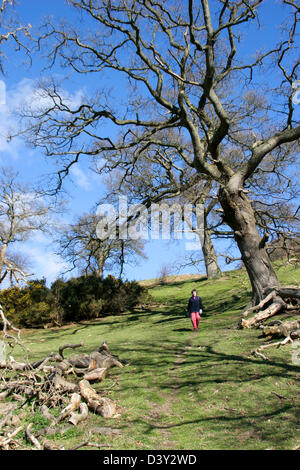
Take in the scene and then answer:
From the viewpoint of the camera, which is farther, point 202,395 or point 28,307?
point 28,307

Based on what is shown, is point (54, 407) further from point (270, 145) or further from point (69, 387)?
point (270, 145)

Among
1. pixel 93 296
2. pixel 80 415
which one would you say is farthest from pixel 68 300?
pixel 80 415

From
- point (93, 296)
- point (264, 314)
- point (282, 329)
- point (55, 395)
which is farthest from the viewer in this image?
point (93, 296)

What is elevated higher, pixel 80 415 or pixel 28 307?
pixel 28 307

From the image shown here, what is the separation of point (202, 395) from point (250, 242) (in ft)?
24.5

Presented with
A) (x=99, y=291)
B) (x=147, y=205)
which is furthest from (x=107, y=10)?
(x=99, y=291)

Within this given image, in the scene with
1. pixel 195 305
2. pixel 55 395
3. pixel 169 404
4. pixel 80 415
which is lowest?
pixel 169 404

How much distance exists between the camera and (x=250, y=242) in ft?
41.6

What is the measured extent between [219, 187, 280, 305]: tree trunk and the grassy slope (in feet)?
7.64

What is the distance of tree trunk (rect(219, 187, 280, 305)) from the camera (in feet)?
40.7

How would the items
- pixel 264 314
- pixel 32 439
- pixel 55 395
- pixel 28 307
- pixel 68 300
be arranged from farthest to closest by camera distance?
pixel 68 300 < pixel 28 307 < pixel 264 314 < pixel 55 395 < pixel 32 439

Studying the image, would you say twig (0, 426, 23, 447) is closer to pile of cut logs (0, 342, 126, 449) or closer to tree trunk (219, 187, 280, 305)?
pile of cut logs (0, 342, 126, 449)

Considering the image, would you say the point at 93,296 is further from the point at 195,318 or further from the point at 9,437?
the point at 9,437
